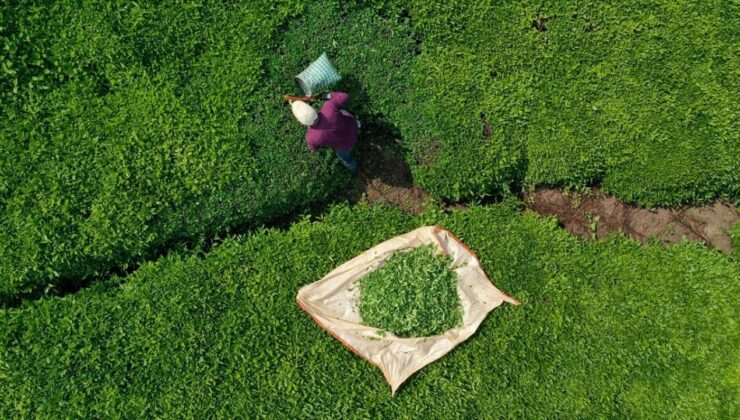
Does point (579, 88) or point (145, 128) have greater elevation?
point (145, 128)

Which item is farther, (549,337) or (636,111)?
(636,111)

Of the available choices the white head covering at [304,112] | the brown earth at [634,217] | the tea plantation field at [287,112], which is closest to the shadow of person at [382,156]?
the tea plantation field at [287,112]

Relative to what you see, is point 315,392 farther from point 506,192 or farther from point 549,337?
point 506,192

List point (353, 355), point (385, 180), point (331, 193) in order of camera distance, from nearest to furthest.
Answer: point (353, 355)
point (331, 193)
point (385, 180)

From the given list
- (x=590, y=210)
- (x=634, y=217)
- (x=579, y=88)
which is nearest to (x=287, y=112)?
(x=579, y=88)

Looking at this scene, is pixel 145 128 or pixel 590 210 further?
pixel 590 210

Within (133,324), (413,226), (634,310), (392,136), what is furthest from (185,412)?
(634,310)

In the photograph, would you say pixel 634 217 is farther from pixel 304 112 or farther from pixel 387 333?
pixel 304 112

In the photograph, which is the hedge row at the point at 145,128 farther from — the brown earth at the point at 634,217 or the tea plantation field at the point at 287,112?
the brown earth at the point at 634,217

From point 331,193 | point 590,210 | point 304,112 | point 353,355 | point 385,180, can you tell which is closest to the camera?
point 304,112
